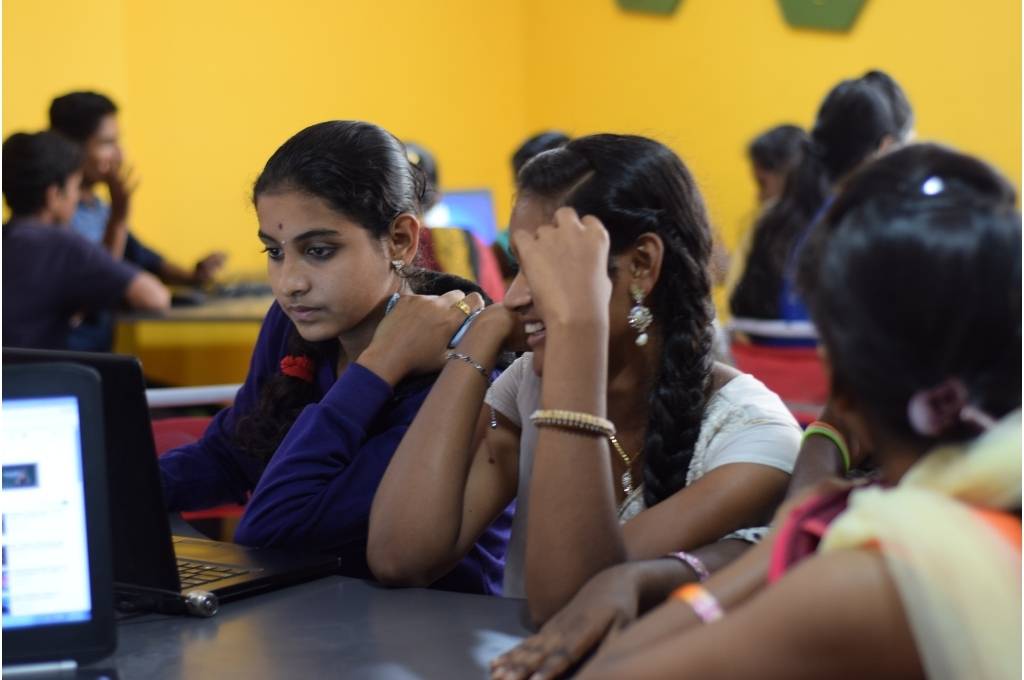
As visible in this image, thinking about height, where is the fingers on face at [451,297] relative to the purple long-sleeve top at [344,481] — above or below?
above

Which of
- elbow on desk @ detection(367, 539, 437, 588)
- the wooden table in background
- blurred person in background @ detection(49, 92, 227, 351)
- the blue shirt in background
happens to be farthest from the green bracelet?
the wooden table in background

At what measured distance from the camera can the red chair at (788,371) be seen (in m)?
2.95

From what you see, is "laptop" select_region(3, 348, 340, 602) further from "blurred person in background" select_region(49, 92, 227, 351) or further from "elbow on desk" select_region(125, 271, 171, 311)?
"blurred person in background" select_region(49, 92, 227, 351)

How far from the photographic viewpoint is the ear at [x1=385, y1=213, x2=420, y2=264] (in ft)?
6.12

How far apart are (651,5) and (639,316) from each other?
4587 millimetres

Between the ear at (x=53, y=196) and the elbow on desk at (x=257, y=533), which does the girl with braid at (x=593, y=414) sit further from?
the ear at (x=53, y=196)

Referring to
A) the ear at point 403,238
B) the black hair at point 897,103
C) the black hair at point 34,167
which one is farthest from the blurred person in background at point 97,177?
the ear at point 403,238

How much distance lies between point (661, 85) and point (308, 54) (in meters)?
1.56

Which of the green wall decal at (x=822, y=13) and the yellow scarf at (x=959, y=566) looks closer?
the yellow scarf at (x=959, y=566)

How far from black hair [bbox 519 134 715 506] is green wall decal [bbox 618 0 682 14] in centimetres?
442

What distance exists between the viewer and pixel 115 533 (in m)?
1.39

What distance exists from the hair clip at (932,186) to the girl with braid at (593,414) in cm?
51

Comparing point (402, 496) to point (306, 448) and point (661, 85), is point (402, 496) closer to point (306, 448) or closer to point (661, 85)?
point (306, 448)

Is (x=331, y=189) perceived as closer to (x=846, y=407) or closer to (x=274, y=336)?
(x=274, y=336)
